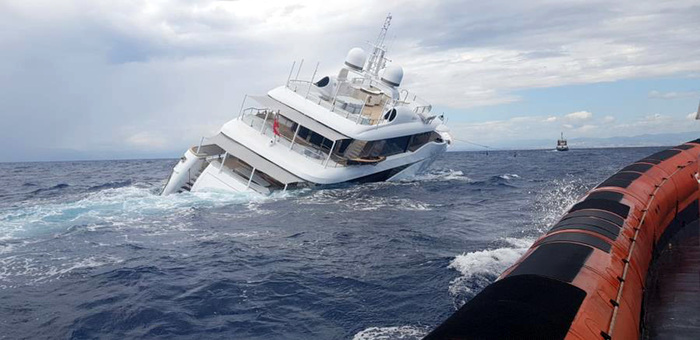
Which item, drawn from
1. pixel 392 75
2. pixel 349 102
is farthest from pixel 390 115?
pixel 392 75

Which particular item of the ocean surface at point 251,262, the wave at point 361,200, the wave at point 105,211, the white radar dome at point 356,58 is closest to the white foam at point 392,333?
the ocean surface at point 251,262

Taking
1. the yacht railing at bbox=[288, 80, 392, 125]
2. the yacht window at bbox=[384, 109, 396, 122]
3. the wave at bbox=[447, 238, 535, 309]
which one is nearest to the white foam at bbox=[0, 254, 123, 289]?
the wave at bbox=[447, 238, 535, 309]

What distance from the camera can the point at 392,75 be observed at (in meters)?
32.0

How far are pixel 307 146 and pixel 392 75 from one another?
10.0 metres

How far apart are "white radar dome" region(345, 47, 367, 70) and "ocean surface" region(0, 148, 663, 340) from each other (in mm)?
12927

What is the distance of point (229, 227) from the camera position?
50.9 ft

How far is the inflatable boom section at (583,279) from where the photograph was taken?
189 inches

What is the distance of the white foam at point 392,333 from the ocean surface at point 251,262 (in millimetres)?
32

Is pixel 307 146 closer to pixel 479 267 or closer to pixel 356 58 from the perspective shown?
pixel 356 58

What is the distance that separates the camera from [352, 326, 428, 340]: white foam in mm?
7465

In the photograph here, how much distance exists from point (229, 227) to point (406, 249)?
6.07 metres

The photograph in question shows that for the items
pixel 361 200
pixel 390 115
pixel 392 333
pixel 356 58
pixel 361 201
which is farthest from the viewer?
pixel 356 58

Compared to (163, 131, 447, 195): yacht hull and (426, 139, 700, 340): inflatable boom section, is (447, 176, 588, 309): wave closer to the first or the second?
(426, 139, 700, 340): inflatable boom section

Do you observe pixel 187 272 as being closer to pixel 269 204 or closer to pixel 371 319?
pixel 371 319
